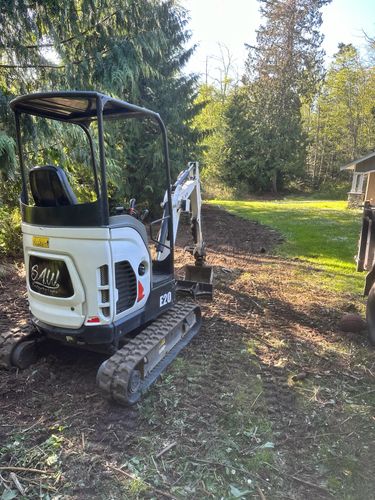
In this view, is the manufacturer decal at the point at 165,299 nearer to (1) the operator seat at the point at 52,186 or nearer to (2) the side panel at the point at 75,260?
(2) the side panel at the point at 75,260

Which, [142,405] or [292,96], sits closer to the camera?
[142,405]

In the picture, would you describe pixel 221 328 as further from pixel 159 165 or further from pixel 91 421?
pixel 159 165

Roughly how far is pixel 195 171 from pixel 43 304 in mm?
3100

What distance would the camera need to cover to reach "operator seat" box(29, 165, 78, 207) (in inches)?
119

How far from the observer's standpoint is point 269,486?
7.66 feet

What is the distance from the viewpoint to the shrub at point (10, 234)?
7423 millimetres

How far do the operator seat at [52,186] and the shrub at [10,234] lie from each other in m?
4.77

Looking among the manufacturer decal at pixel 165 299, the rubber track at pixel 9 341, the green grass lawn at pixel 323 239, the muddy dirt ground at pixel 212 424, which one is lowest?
the green grass lawn at pixel 323 239

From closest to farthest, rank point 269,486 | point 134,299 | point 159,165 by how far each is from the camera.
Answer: point 269,486, point 134,299, point 159,165

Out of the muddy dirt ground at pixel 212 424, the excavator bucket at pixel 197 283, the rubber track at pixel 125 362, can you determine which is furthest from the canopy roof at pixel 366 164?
the rubber track at pixel 125 362

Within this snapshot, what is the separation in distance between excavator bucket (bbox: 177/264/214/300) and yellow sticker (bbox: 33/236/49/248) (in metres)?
2.77

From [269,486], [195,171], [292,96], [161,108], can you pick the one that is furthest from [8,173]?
[292,96]

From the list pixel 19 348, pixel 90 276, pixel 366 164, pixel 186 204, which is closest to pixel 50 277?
pixel 90 276

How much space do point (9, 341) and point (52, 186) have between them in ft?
4.88
